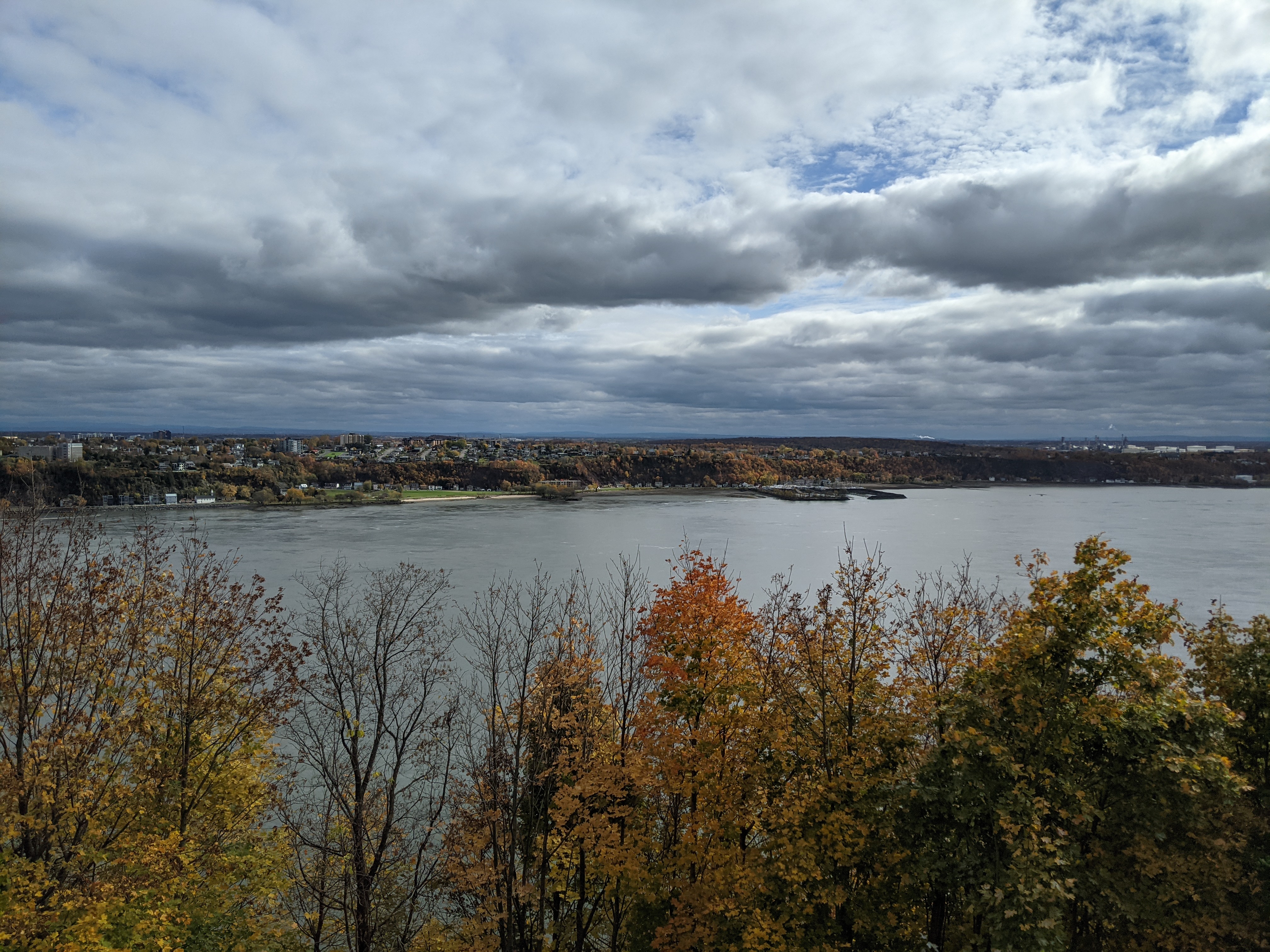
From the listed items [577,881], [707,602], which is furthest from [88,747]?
[707,602]

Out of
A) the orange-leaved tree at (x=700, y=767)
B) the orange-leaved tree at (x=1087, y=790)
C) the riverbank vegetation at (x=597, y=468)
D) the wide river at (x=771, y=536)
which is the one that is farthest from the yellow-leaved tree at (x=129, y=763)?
the riverbank vegetation at (x=597, y=468)

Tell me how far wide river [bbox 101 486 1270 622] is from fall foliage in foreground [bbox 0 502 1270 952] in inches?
318

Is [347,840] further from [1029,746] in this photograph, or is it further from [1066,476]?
[1066,476]

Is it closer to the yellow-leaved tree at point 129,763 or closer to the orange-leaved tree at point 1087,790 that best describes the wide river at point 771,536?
the orange-leaved tree at point 1087,790

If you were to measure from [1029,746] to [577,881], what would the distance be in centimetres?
797

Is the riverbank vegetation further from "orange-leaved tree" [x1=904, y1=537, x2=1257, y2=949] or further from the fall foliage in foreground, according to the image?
"orange-leaved tree" [x1=904, y1=537, x2=1257, y2=949]

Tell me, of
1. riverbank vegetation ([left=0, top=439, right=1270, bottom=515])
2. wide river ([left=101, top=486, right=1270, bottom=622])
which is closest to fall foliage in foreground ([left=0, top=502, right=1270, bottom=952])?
wide river ([left=101, top=486, right=1270, bottom=622])

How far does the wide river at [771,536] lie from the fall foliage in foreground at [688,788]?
8074 mm

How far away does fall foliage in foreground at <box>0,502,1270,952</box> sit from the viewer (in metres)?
7.66

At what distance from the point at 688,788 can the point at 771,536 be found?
153ft

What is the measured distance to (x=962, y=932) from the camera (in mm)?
9430

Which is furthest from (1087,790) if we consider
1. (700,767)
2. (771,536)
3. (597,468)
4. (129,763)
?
(597,468)

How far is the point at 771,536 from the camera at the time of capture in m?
55.1

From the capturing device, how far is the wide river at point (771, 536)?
117 ft
